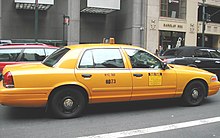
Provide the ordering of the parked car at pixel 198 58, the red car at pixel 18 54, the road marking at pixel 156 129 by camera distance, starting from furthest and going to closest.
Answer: the parked car at pixel 198 58
the red car at pixel 18 54
the road marking at pixel 156 129

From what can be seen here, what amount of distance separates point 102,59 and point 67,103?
1.23 metres

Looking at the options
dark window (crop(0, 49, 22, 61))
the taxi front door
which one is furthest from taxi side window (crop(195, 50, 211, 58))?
dark window (crop(0, 49, 22, 61))

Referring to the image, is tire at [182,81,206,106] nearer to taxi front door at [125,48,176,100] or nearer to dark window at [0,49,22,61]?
taxi front door at [125,48,176,100]

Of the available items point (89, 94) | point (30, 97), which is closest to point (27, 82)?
point (30, 97)

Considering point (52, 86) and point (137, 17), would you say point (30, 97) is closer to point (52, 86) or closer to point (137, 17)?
point (52, 86)

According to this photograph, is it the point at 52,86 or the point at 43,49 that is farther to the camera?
the point at 43,49

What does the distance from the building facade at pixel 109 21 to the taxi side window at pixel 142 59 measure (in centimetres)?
1939

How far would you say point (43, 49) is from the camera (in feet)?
29.4

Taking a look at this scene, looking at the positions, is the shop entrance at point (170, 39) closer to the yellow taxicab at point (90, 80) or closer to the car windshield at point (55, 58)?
the yellow taxicab at point (90, 80)

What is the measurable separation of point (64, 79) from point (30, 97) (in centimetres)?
76

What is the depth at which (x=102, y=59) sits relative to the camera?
634 centimetres

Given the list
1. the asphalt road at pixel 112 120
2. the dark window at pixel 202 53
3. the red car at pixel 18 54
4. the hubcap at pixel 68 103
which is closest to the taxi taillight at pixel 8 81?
the asphalt road at pixel 112 120

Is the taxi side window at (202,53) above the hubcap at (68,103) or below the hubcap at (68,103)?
above

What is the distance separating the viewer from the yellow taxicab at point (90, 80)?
5676 millimetres
